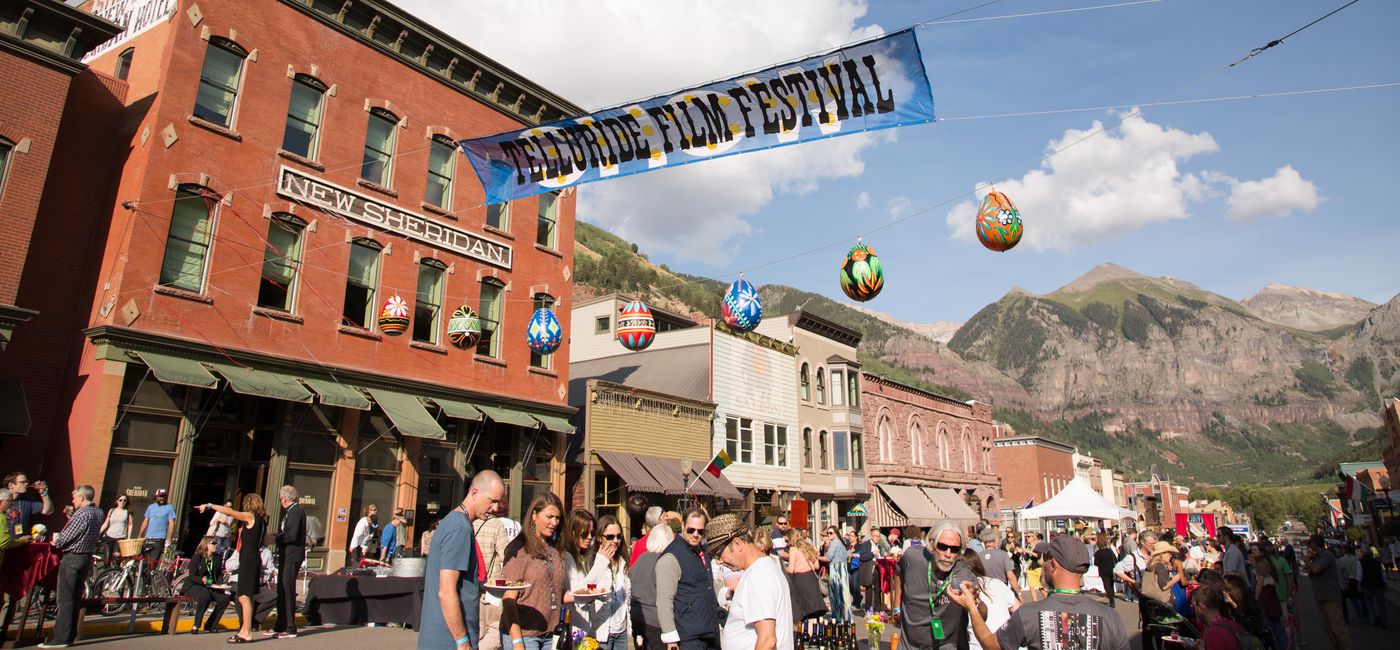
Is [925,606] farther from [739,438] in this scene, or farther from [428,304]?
[739,438]

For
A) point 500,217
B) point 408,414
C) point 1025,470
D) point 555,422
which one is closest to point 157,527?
point 408,414

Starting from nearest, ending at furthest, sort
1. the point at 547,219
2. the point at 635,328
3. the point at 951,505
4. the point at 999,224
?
the point at 999,224 → the point at 635,328 → the point at 547,219 → the point at 951,505

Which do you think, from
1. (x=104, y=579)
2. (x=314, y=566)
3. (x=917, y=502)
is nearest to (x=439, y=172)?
(x=314, y=566)

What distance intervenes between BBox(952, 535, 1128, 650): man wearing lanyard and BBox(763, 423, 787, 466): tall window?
90.4 ft

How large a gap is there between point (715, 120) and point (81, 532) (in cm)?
925

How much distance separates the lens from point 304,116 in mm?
17312

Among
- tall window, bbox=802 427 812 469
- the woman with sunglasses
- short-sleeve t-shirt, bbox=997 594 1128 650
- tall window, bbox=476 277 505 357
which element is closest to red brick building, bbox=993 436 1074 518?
tall window, bbox=802 427 812 469

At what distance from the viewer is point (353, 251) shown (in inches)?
705

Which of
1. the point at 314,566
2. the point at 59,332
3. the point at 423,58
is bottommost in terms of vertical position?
the point at 314,566

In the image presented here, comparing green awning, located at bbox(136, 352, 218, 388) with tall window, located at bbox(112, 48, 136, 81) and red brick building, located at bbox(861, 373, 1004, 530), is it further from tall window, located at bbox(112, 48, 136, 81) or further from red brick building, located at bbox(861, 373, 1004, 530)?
red brick building, located at bbox(861, 373, 1004, 530)

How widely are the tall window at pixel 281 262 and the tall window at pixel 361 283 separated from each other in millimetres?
1227

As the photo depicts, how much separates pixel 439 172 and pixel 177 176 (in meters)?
6.31

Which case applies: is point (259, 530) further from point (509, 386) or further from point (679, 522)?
point (509, 386)

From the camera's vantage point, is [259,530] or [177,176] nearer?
[259,530]
